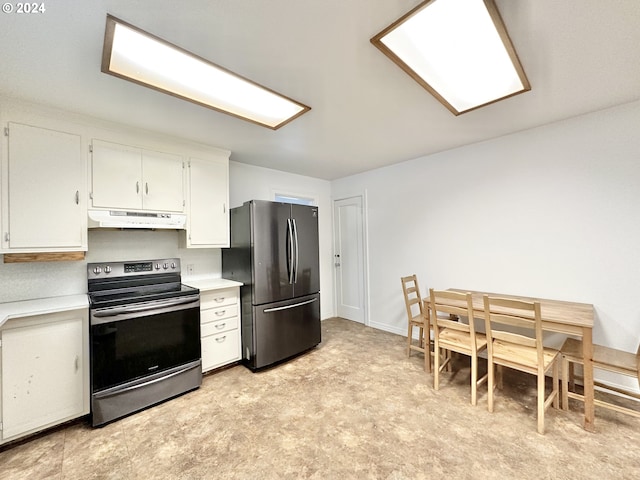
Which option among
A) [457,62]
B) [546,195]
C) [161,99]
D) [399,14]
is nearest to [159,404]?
[161,99]

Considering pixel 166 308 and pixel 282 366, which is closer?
pixel 166 308

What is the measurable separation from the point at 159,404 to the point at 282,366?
3.94 feet

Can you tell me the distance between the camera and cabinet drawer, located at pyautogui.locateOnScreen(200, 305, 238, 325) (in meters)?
2.66

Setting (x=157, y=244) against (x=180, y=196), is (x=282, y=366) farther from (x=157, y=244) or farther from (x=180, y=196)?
(x=180, y=196)

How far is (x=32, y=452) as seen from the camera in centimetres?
174

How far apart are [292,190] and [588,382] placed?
3.83m

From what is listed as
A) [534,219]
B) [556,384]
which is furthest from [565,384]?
[534,219]

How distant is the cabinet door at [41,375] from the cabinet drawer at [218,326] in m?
0.94

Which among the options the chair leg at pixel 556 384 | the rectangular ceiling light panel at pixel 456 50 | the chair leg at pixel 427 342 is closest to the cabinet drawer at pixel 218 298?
the chair leg at pixel 427 342

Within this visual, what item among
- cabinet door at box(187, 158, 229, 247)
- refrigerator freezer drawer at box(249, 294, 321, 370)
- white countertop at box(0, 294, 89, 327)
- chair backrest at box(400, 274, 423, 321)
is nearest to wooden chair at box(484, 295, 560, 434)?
chair backrest at box(400, 274, 423, 321)

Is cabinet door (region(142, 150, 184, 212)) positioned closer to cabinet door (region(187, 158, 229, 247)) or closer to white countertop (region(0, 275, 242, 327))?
cabinet door (region(187, 158, 229, 247))

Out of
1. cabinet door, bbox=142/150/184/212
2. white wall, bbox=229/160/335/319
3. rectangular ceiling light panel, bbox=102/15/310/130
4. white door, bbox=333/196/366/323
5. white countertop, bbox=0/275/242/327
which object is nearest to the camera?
rectangular ceiling light panel, bbox=102/15/310/130

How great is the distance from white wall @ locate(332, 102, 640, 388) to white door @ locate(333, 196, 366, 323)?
1.86ft

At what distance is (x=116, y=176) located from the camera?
7.63 feet
